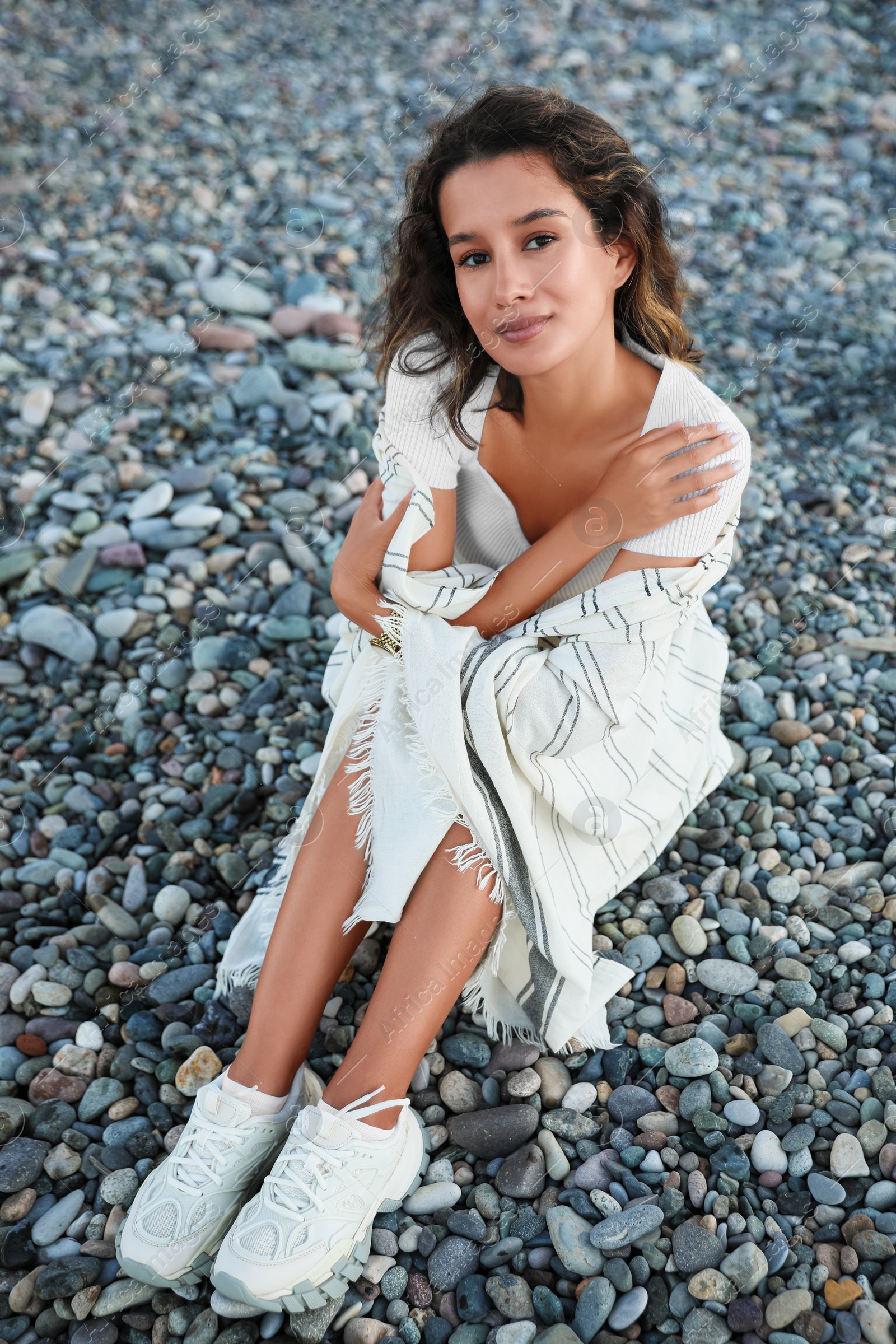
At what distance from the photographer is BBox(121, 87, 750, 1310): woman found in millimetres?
1892

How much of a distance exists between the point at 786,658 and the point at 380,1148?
1.83m

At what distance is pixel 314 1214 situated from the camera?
5.88 ft

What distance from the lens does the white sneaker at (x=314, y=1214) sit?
1.75 meters

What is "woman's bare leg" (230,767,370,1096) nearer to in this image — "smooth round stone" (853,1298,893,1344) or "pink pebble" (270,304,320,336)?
"smooth round stone" (853,1298,893,1344)

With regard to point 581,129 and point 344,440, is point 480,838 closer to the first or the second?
point 581,129

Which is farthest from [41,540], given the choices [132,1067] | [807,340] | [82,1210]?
[807,340]

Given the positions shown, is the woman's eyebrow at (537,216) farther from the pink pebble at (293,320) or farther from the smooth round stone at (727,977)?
the pink pebble at (293,320)

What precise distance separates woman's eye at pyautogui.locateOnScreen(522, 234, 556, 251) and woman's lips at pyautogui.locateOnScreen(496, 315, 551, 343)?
12cm

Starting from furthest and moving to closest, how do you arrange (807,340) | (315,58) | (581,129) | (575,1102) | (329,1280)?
(315,58) < (807,340) < (575,1102) < (581,129) < (329,1280)

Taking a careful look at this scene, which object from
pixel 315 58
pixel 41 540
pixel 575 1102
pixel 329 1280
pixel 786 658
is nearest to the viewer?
pixel 329 1280

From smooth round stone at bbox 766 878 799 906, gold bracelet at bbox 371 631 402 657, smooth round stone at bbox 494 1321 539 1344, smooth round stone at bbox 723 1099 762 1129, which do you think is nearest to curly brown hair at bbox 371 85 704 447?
gold bracelet at bbox 371 631 402 657

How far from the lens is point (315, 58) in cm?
603

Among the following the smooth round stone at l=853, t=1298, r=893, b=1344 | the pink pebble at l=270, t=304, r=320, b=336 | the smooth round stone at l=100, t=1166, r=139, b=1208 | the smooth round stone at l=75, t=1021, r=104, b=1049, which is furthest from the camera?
the pink pebble at l=270, t=304, r=320, b=336

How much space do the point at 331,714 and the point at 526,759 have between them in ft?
3.53
